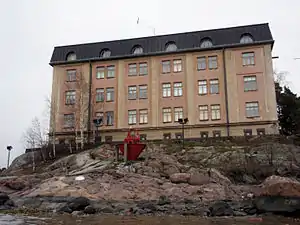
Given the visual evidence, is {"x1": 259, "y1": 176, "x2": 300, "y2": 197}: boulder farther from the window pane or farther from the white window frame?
the window pane

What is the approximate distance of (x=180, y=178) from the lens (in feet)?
89.2

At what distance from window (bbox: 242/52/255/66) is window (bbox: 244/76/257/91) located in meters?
1.80

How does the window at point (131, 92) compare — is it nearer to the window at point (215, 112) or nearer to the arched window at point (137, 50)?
the arched window at point (137, 50)

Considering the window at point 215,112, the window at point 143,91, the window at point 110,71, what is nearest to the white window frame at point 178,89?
the window at point 143,91

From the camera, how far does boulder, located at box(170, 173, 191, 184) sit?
27.1m

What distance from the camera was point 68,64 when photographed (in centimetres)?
5231

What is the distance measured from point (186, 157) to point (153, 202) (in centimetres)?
1110

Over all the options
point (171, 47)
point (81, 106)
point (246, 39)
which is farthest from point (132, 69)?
point (246, 39)

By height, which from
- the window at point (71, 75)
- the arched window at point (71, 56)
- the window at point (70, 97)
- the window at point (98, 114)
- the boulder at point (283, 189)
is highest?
the arched window at point (71, 56)

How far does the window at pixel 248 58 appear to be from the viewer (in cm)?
4616

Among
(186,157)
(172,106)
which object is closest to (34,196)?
(186,157)

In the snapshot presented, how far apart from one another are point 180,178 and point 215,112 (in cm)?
2025

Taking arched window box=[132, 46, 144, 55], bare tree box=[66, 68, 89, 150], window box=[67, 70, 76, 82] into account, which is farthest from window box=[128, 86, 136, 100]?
window box=[67, 70, 76, 82]

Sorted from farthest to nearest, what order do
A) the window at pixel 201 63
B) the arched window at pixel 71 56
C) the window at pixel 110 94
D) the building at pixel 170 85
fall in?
the arched window at pixel 71 56, the window at pixel 110 94, the window at pixel 201 63, the building at pixel 170 85
